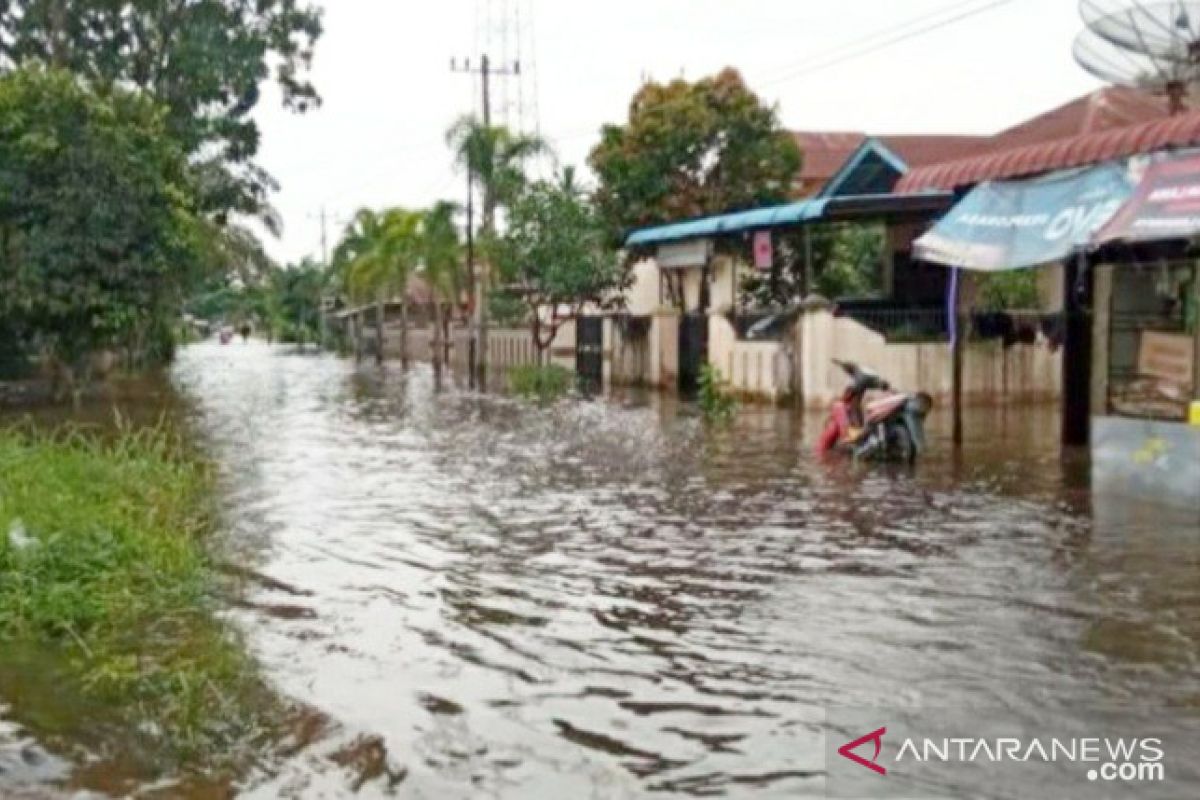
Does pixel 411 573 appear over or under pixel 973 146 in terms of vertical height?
under

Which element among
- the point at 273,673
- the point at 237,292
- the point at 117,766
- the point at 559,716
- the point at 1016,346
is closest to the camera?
the point at 117,766

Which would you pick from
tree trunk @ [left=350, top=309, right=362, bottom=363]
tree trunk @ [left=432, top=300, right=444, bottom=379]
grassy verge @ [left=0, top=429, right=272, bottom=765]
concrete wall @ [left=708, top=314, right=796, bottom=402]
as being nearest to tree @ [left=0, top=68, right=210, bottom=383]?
concrete wall @ [left=708, top=314, right=796, bottom=402]

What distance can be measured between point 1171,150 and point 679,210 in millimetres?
23271

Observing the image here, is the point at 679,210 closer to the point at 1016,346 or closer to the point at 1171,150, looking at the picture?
the point at 1016,346

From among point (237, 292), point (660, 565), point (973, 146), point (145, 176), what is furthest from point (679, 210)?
point (237, 292)

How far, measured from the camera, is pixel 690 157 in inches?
1345

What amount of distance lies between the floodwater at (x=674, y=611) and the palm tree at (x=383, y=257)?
1137 inches

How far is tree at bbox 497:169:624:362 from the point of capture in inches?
A: 1196

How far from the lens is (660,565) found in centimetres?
892

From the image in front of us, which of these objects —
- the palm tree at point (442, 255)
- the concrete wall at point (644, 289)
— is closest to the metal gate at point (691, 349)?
the concrete wall at point (644, 289)

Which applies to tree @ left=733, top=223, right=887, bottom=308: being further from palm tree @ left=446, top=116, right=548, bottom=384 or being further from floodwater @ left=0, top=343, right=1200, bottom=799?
floodwater @ left=0, top=343, right=1200, bottom=799

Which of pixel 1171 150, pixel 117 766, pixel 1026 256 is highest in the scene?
pixel 1171 150

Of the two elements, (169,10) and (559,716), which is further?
(169,10)

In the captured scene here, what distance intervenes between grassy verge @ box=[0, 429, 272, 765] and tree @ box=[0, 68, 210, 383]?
12920 millimetres
